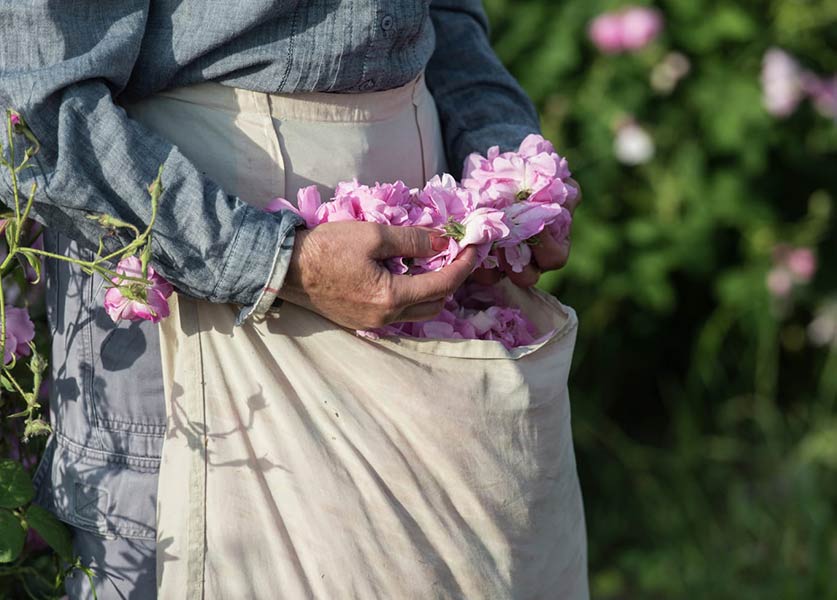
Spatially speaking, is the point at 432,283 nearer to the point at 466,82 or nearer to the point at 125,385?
the point at 125,385

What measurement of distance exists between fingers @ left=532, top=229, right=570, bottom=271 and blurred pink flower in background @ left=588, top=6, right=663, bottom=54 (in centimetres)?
188

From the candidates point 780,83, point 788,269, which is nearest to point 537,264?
point 780,83

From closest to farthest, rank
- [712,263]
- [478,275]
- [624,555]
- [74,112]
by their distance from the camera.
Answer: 1. [74,112]
2. [478,275]
3. [624,555]
4. [712,263]

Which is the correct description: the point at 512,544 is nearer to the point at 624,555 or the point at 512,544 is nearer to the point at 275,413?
the point at 275,413

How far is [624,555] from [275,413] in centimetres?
215

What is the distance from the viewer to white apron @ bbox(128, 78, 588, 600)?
131cm

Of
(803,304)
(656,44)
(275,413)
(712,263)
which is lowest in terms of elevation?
(803,304)

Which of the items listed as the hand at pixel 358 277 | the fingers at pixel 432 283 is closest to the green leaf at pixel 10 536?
the hand at pixel 358 277

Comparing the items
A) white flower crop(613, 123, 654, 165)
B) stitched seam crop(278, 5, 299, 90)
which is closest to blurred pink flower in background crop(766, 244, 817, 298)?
white flower crop(613, 123, 654, 165)

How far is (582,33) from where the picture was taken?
3.40 m

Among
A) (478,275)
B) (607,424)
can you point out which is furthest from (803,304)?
(478,275)

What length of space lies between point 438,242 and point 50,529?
2.00 ft

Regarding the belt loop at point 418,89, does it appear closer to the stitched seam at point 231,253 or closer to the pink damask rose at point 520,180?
the pink damask rose at point 520,180

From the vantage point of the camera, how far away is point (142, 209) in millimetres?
1242
